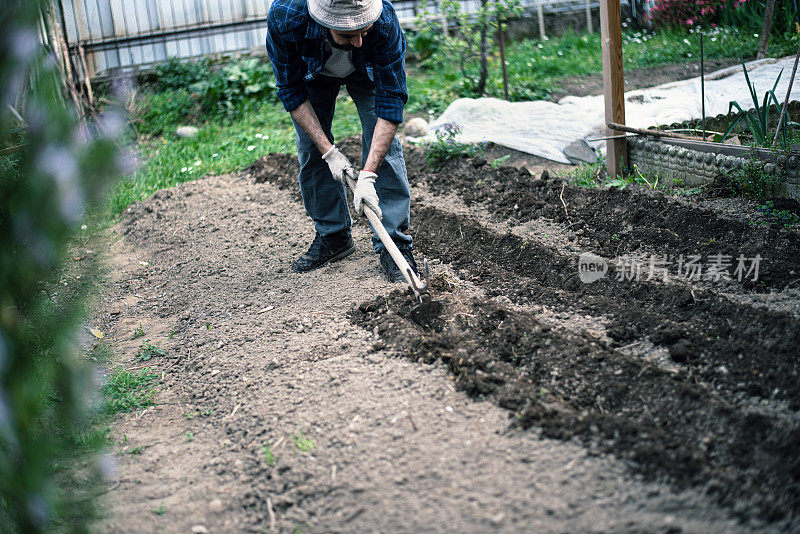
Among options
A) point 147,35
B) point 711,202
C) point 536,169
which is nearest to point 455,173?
point 536,169

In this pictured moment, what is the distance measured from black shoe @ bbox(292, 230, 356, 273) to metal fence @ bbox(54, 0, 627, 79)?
17.6 feet

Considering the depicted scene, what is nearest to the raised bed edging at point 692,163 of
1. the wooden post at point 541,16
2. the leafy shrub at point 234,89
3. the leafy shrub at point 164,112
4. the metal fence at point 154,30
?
the metal fence at point 154,30

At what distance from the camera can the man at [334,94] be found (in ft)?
8.93

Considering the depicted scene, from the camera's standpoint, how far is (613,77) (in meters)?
3.96

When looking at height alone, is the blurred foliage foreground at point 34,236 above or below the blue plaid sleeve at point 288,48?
below

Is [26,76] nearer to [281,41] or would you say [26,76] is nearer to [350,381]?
[350,381]

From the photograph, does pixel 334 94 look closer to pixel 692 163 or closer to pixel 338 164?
pixel 338 164

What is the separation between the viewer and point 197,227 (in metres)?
4.54

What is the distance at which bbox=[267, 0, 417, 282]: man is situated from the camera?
2721mm

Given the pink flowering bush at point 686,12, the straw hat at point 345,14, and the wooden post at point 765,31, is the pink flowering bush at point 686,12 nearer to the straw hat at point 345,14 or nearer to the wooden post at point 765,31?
the wooden post at point 765,31

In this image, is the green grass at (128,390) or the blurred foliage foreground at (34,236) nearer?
the blurred foliage foreground at (34,236)

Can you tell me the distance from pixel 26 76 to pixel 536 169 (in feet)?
13.0

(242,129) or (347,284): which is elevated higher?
(242,129)

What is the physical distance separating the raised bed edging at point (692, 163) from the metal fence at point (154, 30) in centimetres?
470
